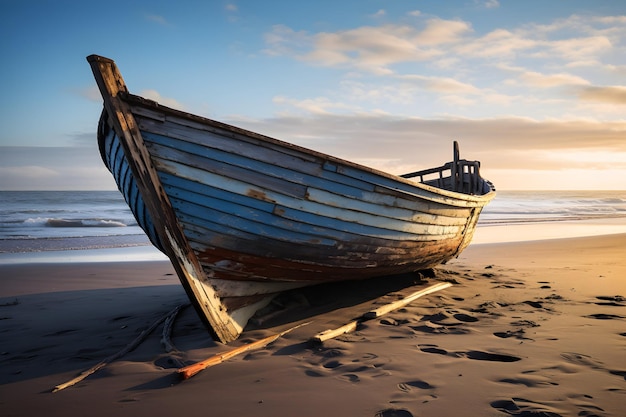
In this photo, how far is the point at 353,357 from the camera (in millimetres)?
3744

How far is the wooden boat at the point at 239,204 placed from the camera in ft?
12.6

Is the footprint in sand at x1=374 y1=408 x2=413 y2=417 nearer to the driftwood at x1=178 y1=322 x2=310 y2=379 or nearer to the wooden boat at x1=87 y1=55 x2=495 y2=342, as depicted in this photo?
the driftwood at x1=178 y1=322 x2=310 y2=379

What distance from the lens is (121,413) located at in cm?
287

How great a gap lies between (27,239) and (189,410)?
1537 cm

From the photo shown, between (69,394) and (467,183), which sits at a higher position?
(467,183)

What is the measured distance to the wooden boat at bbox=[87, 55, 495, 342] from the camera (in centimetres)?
384

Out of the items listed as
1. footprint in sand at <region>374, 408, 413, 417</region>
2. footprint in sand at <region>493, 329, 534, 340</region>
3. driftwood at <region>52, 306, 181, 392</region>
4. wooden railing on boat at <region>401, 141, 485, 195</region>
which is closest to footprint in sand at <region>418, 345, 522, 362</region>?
footprint in sand at <region>493, 329, 534, 340</region>

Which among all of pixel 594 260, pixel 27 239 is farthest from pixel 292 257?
pixel 27 239

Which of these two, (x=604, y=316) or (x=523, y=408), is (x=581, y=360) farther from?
(x=604, y=316)

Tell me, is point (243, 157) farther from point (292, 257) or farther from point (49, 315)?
point (49, 315)

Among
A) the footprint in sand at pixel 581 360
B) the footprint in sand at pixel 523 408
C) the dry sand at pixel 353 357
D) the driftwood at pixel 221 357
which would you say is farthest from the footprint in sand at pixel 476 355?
the driftwood at pixel 221 357

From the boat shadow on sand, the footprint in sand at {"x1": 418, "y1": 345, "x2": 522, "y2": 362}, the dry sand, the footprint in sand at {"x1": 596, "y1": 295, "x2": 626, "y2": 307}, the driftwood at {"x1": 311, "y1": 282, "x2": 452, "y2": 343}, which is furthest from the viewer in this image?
the footprint in sand at {"x1": 596, "y1": 295, "x2": 626, "y2": 307}

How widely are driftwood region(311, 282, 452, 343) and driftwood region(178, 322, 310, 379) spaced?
1.43 ft

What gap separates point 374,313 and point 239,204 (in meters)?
1.93
